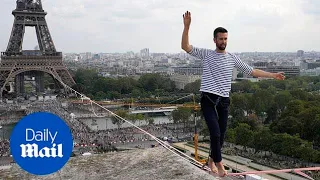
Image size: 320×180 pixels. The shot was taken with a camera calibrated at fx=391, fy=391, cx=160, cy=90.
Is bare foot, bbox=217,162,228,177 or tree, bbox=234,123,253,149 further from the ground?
bare foot, bbox=217,162,228,177

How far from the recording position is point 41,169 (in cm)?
295

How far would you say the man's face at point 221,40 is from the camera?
2.95m

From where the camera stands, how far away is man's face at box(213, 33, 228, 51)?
9.67ft

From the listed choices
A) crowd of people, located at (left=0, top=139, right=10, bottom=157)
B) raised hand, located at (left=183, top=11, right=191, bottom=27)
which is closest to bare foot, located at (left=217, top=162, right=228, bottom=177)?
raised hand, located at (left=183, top=11, right=191, bottom=27)

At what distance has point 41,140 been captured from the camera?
2848 millimetres

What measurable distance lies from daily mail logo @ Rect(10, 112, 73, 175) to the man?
1057 mm

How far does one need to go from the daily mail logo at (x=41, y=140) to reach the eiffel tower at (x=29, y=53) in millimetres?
29786

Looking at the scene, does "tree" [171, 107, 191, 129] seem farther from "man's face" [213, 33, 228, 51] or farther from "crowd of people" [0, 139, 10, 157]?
"man's face" [213, 33, 228, 51]

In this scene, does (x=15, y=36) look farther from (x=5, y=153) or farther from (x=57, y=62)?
(x=5, y=153)

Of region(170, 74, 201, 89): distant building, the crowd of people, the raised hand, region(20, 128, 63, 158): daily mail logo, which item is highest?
the raised hand

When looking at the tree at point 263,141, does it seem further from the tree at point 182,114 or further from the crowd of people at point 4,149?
the crowd of people at point 4,149

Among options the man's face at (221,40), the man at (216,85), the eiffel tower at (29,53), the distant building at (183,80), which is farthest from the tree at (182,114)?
the distant building at (183,80)

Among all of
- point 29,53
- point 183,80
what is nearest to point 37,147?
point 29,53

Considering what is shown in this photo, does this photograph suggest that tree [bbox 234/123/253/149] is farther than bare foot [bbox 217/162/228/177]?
Yes
